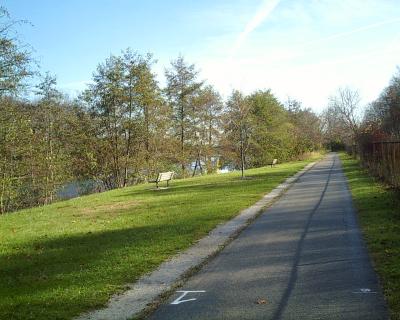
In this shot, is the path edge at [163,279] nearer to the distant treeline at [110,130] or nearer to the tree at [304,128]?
the distant treeline at [110,130]

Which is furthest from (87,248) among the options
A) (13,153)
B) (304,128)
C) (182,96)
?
(304,128)

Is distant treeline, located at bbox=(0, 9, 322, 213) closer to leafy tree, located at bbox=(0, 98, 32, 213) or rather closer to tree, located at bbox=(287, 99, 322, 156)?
leafy tree, located at bbox=(0, 98, 32, 213)

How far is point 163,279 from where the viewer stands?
7.22 meters

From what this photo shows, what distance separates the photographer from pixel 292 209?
47.3ft

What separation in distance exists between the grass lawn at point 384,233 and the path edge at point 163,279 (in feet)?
8.91

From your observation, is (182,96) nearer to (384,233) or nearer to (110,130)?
(110,130)

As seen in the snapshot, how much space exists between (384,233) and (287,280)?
372cm

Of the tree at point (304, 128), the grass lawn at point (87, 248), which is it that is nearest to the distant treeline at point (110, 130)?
the grass lawn at point (87, 248)

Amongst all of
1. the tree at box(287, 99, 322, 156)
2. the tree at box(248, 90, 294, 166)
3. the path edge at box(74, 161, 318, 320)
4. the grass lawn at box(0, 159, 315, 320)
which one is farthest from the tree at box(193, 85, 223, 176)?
the path edge at box(74, 161, 318, 320)

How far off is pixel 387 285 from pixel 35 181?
3017 cm

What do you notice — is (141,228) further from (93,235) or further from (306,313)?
(306,313)

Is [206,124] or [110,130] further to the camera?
[206,124]

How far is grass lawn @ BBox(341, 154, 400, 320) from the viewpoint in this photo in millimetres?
6070

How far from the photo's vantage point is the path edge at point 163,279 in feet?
18.8
